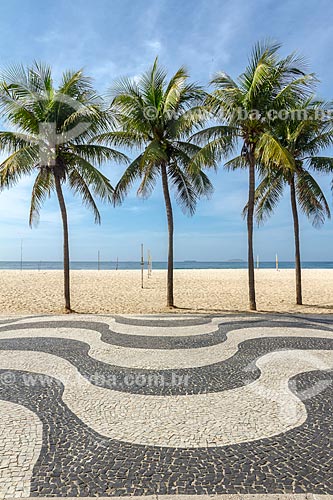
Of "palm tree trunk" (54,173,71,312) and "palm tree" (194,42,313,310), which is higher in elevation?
"palm tree" (194,42,313,310)

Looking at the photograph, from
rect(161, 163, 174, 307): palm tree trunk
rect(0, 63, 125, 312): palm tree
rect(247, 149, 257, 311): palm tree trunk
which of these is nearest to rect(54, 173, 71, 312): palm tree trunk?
rect(0, 63, 125, 312): palm tree

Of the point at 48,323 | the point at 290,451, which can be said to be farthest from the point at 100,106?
the point at 290,451

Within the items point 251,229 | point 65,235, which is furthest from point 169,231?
point 65,235

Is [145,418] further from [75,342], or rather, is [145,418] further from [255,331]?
[255,331]

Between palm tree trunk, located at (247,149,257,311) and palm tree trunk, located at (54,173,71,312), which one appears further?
palm tree trunk, located at (247,149,257,311)

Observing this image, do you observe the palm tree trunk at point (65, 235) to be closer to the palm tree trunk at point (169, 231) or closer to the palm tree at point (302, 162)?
the palm tree trunk at point (169, 231)

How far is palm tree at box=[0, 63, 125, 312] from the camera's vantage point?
9867 mm

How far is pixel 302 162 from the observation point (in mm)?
12523

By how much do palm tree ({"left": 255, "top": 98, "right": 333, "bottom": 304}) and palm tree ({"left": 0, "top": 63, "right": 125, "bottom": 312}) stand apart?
6400mm

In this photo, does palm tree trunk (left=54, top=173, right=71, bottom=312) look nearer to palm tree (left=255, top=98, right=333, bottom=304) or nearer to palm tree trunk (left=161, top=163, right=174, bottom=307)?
palm tree trunk (left=161, top=163, right=174, bottom=307)

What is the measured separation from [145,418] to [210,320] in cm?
557

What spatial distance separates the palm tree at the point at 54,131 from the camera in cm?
987

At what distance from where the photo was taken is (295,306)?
1242 cm

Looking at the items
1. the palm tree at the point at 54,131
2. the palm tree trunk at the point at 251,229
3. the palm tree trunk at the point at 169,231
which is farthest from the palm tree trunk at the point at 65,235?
the palm tree trunk at the point at 251,229
